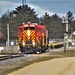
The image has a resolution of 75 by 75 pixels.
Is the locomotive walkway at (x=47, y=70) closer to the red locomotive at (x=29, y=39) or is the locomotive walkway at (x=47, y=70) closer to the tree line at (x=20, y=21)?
the red locomotive at (x=29, y=39)

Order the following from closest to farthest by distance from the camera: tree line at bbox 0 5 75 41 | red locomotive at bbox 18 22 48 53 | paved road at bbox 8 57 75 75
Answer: paved road at bbox 8 57 75 75, red locomotive at bbox 18 22 48 53, tree line at bbox 0 5 75 41

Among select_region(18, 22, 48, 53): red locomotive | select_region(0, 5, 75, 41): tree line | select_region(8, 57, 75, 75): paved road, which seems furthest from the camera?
select_region(0, 5, 75, 41): tree line

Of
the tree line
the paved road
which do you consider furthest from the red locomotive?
the tree line

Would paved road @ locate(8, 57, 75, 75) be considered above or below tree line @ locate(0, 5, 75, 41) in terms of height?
below

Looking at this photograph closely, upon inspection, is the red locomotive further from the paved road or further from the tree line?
the tree line

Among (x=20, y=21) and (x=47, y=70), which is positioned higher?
(x=20, y=21)

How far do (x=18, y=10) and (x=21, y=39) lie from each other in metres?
105

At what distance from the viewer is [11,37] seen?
396 feet

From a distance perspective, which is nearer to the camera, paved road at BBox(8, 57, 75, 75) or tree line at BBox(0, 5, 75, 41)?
paved road at BBox(8, 57, 75, 75)

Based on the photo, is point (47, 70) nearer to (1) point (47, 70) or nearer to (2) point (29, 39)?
(1) point (47, 70)

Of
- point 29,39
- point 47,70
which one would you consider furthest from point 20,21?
point 47,70

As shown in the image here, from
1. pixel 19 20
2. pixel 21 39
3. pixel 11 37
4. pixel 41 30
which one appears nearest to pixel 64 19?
pixel 41 30

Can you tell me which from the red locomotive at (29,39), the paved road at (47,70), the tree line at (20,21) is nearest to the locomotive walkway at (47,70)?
the paved road at (47,70)

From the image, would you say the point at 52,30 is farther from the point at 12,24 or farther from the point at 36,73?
the point at 36,73
